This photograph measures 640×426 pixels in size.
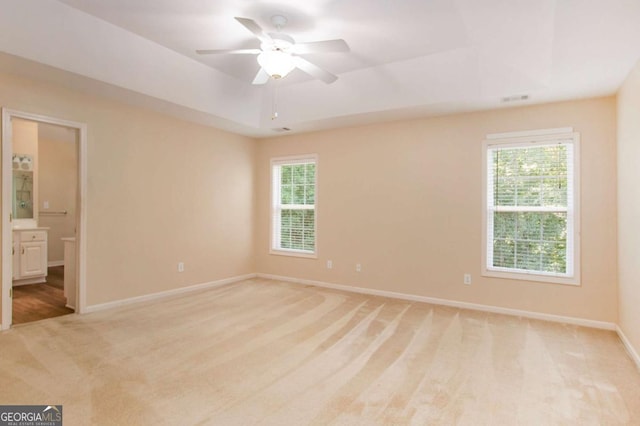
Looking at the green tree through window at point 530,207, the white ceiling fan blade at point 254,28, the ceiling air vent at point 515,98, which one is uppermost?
the white ceiling fan blade at point 254,28

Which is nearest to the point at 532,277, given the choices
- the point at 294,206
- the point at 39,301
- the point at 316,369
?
the point at 316,369

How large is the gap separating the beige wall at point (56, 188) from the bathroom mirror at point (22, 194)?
44.1 inches

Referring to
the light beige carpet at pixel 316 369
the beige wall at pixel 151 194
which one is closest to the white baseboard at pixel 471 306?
the light beige carpet at pixel 316 369

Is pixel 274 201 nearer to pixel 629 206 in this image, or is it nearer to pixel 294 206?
pixel 294 206

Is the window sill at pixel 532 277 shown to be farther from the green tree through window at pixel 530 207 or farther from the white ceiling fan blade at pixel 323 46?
the white ceiling fan blade at pixel 323 46

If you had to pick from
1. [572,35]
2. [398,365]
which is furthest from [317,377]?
[572,35]

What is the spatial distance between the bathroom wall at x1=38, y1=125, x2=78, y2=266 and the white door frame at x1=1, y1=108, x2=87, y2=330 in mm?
3620

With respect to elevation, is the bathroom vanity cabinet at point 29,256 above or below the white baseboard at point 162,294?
above

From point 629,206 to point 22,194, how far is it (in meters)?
8.41

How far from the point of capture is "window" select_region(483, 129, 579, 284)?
388 cm

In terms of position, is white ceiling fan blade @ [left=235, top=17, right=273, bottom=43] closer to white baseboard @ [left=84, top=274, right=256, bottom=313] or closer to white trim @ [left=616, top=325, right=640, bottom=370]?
white baseboard @ [left=84, top=274, right=256, bottom=313]

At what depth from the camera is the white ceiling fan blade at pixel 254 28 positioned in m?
2.44

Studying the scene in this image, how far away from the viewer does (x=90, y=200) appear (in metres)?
4.02

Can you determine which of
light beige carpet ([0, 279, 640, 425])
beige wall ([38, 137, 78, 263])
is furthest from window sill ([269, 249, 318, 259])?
beige wall ([38, 137, 78, 263])
